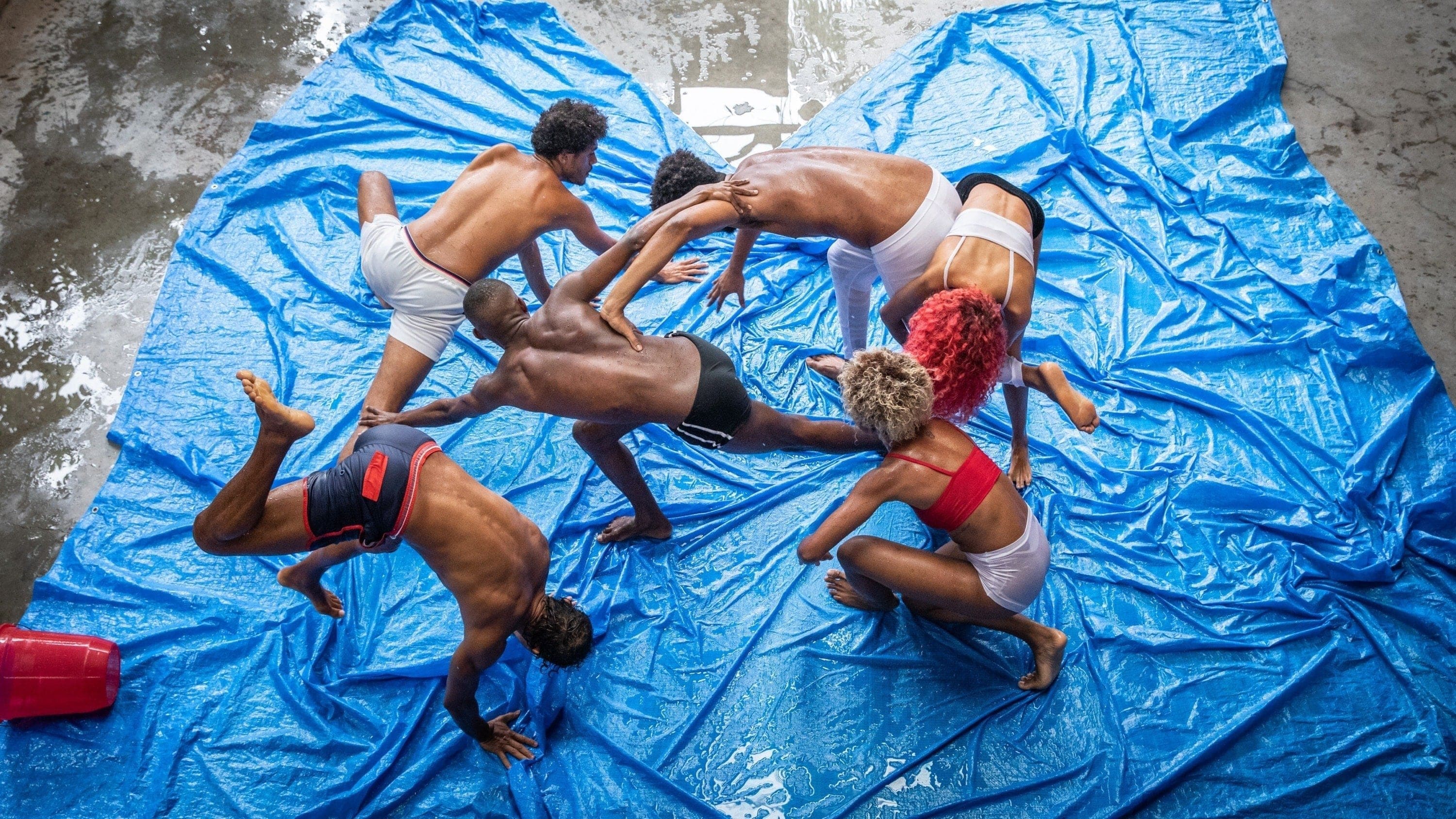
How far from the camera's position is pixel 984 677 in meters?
3.26

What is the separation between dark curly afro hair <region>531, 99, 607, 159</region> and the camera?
374cm

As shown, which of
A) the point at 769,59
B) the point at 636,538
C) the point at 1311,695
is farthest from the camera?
the point at 769,59

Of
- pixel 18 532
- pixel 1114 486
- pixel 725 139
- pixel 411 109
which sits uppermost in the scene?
pixel 411 109

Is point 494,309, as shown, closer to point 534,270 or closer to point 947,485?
point 534,270

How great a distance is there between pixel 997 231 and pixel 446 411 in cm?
217

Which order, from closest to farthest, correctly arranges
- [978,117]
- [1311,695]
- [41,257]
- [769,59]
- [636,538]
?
[1311,695] → [636,538] → [41,257] → [978,117] → [769,59]

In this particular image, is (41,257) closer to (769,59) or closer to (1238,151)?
(769,59)

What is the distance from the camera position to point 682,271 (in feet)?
13.0

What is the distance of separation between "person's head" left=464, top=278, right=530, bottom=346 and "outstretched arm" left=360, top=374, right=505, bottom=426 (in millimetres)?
174

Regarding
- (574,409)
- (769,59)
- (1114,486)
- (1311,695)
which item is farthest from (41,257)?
(1311,695)

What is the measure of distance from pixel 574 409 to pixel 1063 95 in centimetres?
363

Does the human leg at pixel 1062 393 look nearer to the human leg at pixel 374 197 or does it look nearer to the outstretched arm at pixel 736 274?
the outstretched arm at pixel 736 274

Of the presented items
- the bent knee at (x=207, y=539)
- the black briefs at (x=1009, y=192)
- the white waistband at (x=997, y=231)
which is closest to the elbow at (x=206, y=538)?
the bent knee at (x=207, y=539)

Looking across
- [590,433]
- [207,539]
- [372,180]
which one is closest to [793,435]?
[590,433]
